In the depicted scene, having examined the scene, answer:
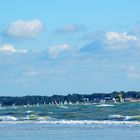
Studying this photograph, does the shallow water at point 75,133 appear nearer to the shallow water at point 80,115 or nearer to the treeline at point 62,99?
the shallow water at point 80,115

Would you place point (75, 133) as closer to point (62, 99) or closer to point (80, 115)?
point (80, 115)

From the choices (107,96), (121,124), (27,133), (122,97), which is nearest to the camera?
(27,133)

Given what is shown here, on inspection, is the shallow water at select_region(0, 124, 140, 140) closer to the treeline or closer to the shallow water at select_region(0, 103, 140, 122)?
the shallow water at select_region(0, 103, 140, 122)

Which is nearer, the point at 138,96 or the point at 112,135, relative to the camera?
the point at 112,135

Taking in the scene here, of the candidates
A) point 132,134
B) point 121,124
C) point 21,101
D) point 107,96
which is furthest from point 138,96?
Answer: point 132,134

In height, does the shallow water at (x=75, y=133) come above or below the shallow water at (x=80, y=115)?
below

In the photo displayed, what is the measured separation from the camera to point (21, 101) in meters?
194

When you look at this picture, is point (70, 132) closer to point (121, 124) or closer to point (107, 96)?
point (121, 124)

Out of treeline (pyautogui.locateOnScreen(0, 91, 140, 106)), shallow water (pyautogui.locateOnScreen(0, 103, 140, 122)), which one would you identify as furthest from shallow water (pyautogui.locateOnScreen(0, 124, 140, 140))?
treeline (pyautogui.locateOnScreen(0, 91, 140, 106))

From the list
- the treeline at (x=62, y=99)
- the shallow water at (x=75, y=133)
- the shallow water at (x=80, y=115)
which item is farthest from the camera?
the treeline at (x=62, y=99)

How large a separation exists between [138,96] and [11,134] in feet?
447

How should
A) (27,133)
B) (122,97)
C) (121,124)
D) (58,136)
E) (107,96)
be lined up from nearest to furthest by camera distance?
(58,136) → (27,133) → (121,124) → (122,97) → (107,96)

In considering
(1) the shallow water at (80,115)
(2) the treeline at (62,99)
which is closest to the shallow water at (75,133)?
(1) the shallow water at (80,115)

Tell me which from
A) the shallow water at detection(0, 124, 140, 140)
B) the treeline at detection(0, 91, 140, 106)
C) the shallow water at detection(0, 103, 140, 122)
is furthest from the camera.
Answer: the treeline at detection(0, 91, 140, 106)
